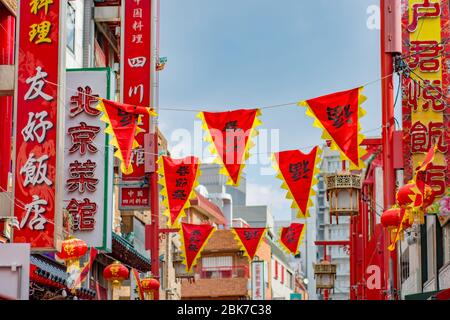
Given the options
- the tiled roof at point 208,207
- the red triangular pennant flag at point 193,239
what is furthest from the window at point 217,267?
the red triangular pennant flag at point 193,239

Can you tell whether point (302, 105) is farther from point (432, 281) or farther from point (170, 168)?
point (432, 281)

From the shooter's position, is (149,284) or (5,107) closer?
(5,107)

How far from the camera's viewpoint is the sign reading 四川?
2166 centimetres

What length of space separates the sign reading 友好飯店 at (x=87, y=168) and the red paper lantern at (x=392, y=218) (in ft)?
27.8

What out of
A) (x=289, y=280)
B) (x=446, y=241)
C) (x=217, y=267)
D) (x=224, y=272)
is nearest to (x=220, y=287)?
(x=224, y=272)

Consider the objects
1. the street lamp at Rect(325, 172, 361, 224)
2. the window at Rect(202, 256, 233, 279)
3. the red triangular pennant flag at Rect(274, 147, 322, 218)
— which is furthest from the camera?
the window at Rect(202, 256, 233, 279)

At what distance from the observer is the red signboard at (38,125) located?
17750 mm

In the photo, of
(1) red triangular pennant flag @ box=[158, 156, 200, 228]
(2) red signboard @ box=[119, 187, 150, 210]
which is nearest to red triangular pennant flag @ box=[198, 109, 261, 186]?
(1) red triangular pennant flag @ box=[158, 156, 200, 228]

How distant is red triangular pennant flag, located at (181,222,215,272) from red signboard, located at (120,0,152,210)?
2380mm

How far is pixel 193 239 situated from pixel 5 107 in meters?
9.33

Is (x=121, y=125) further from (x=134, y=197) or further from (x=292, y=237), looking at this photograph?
(x=134, y=197)

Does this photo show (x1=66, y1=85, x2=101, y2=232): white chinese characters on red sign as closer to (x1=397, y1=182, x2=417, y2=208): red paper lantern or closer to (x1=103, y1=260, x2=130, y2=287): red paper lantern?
(x1=103, y1=260, x2=130, y2=287): red paper lantern

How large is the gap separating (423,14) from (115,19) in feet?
48.6

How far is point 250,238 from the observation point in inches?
1137
